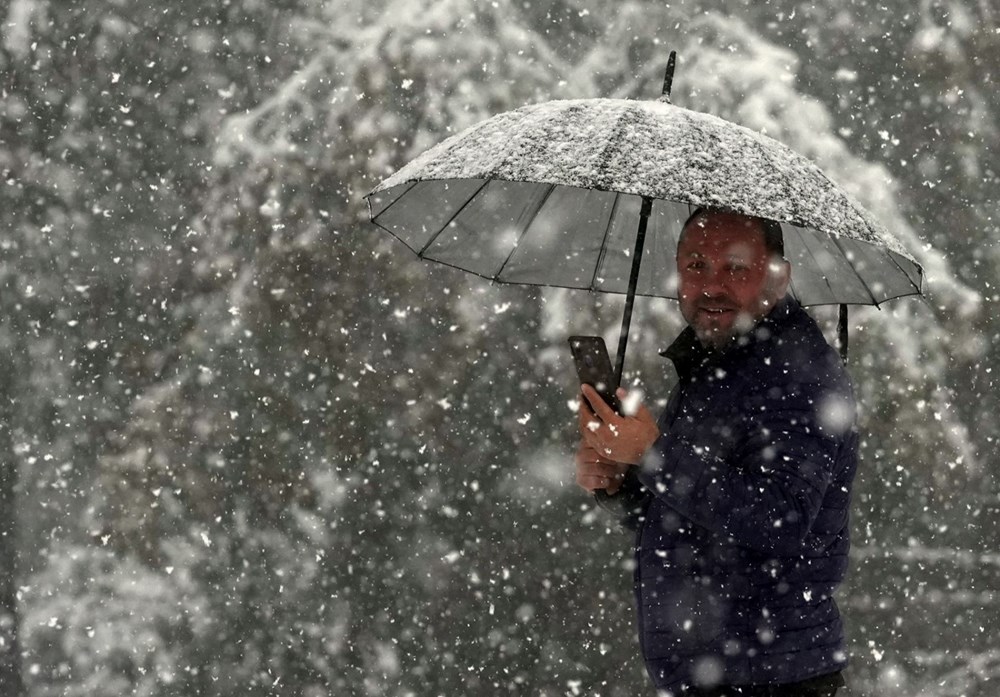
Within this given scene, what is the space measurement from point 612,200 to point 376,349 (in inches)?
82.5

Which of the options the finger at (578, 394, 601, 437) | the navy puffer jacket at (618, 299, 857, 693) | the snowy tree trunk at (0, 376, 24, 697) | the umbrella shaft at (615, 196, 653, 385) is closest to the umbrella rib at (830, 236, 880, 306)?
the navy puffer jacket at (618, 299, 857, 693)

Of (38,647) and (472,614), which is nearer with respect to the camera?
(472,614)

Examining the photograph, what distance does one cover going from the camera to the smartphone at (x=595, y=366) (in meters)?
2.21

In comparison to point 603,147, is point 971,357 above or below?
below

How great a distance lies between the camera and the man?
200cm

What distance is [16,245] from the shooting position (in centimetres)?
483

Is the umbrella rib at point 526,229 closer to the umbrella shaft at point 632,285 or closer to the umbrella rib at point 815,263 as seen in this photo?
the umbrella shaft at point 632,285

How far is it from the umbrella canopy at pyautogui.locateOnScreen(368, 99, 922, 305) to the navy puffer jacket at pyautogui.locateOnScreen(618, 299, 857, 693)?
1.16 ft

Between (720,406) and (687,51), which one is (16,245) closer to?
(687,51)

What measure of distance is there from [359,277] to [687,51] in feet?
6.58

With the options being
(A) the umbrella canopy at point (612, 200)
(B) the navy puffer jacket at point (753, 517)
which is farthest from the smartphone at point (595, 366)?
(A) the umbrella canopy at point (612, 200)

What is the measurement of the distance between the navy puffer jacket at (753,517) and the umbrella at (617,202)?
0.95 feet

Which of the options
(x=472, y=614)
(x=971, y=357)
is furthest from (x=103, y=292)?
(x=971, y=357)

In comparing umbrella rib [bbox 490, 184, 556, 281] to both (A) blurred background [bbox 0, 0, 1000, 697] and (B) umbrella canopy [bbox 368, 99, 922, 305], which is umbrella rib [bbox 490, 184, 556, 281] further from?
(A) blurred background [bbox 0, 0, 1000, 697]
